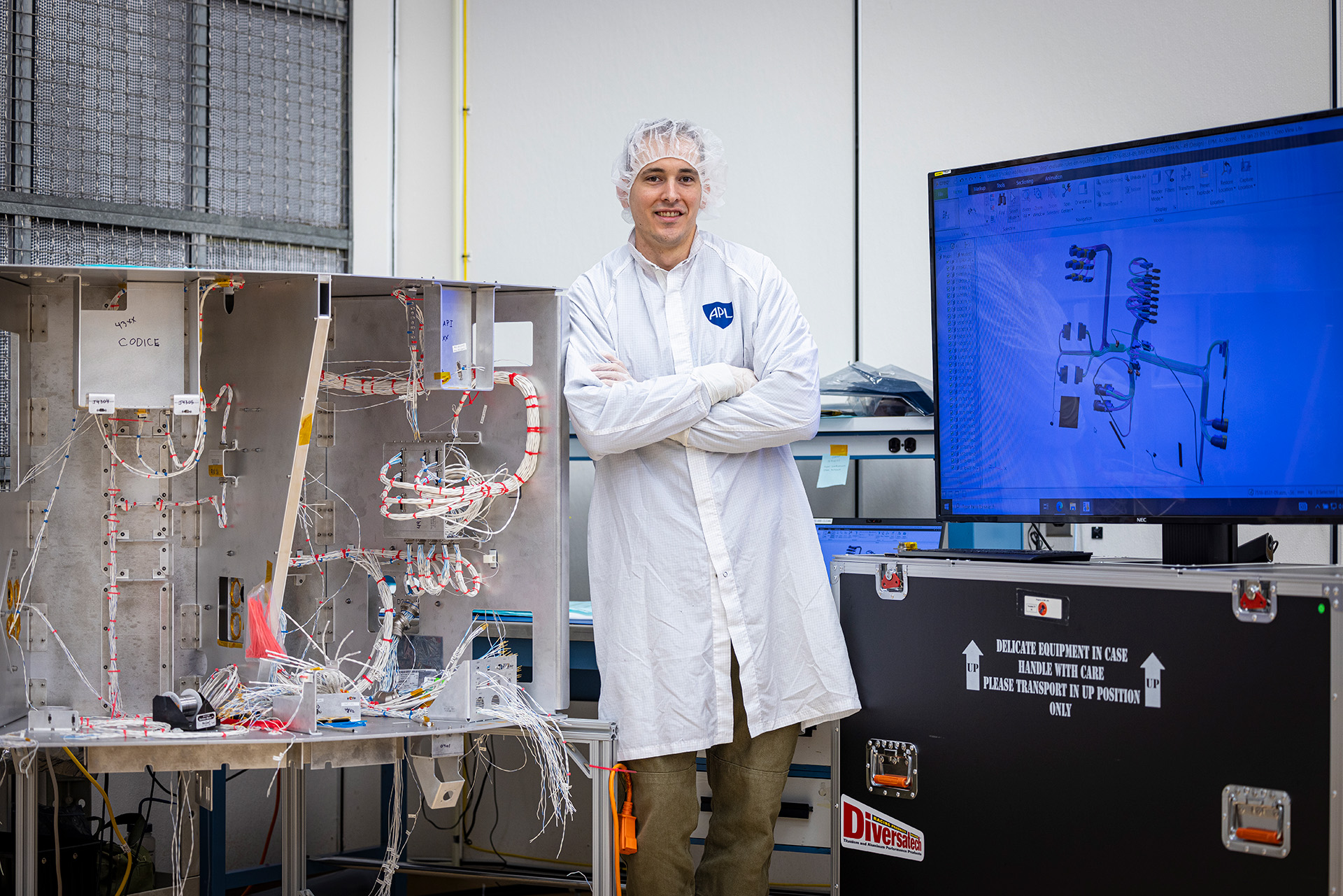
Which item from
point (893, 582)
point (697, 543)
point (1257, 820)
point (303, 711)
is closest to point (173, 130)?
point (303, 711)

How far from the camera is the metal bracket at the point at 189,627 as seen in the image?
2.12 m

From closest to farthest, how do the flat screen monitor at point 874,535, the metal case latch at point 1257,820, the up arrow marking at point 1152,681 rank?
the metal case latch at point 1257,820 → the up arrow marking at point 1152,681 → the flat screen monitor at point 874,535

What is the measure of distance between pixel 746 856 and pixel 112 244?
2299mm

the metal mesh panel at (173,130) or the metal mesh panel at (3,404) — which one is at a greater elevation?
the metal mesh panel at (173,130)

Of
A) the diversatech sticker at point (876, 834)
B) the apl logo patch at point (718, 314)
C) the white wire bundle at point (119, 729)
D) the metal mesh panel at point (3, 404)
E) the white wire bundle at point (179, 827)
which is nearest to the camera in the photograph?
the white wire bundle at point (119, 729)

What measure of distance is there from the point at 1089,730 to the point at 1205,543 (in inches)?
14.4

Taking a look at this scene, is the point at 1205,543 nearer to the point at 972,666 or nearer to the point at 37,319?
the point at 972,666

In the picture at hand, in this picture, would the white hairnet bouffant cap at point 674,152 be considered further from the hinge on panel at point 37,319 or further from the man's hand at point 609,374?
the hinge on panel at point 37,319

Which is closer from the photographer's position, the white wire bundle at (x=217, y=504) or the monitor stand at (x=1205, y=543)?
the monitor stand at (x=1205, y=543)

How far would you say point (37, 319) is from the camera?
81.0 inches

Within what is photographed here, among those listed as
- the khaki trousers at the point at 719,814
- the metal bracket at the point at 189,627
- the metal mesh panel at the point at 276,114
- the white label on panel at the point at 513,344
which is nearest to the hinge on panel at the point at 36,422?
the metal bracket at the point at 189,627

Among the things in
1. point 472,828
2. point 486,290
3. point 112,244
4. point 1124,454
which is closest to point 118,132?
point 112,244

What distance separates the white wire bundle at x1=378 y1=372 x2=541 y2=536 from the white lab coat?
0.32 ft

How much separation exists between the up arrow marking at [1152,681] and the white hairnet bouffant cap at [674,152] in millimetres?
1216
